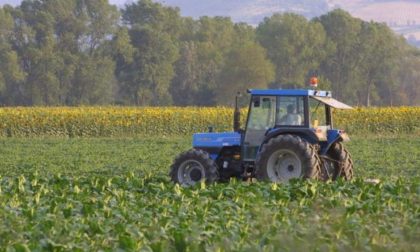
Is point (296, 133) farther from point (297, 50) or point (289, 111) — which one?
point (297, 50)

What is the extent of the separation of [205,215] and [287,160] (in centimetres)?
483

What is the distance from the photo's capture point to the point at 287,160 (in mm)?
14820

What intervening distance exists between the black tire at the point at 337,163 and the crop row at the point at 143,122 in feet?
73.2

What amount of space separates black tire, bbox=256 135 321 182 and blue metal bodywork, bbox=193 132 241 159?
1014mm

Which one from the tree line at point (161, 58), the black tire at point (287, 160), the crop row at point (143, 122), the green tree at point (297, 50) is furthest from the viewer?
the green tree at point (297, 50)

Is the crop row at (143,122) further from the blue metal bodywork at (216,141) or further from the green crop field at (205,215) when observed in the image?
the green crop field at (205,215)

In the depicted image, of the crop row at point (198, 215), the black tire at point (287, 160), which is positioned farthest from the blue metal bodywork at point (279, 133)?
the crop row at point (198, 215)

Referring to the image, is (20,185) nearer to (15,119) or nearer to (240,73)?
(15,119)

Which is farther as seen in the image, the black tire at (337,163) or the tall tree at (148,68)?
the tall tree at (148,68)

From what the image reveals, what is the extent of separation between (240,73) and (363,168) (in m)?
47.8

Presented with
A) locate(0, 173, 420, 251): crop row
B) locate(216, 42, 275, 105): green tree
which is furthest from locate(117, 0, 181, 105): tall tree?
locate(0, 173, 420, 251): crop row

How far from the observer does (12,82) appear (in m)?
70.6

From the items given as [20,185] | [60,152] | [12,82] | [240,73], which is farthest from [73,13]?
[20,185]

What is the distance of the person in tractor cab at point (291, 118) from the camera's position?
586 inches
